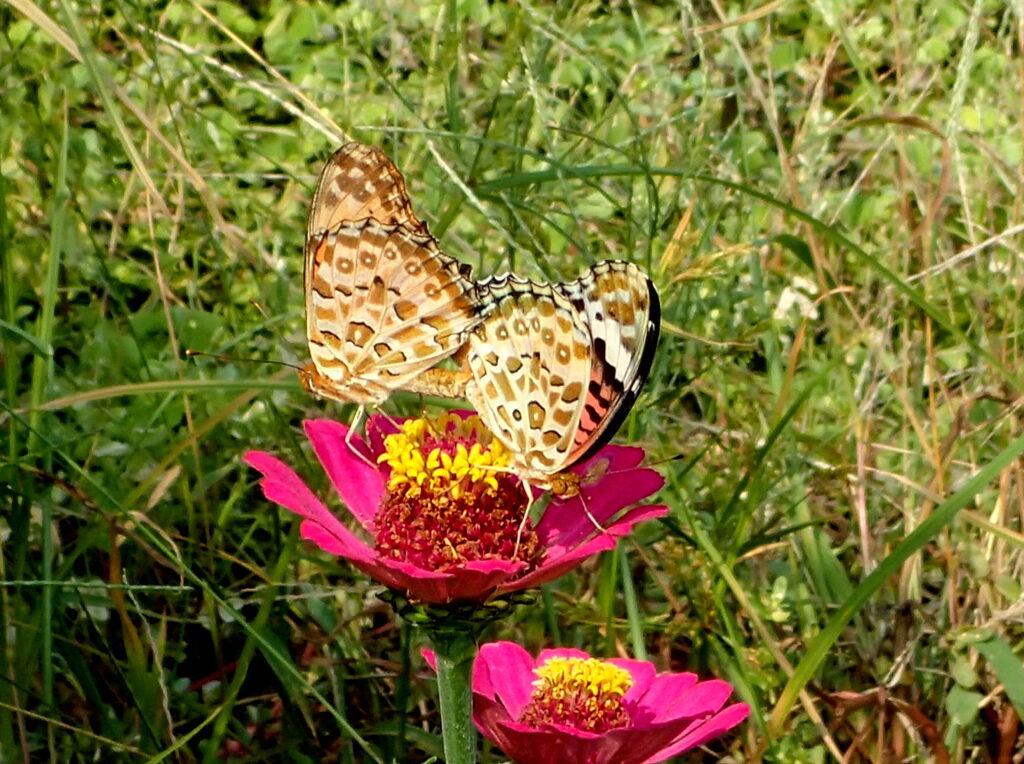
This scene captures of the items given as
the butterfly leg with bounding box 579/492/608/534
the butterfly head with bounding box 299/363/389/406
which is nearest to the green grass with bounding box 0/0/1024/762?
the butterfly head with bounding box 299/363/389/406

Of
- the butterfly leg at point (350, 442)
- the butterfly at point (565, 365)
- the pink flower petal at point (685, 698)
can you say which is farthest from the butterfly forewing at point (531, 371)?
the pink flower petal at point (685, 698)

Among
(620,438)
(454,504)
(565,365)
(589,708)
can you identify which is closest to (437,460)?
(454,504)

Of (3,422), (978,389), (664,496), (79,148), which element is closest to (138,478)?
(3,422)

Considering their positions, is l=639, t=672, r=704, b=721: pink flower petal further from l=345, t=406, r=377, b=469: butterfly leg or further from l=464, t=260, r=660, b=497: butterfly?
l=345, t=406, r=377, b=469: butterfly leg

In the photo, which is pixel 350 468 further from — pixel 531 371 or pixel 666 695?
pixel 666 695

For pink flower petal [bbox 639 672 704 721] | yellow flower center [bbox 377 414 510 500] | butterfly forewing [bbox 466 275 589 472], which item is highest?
butterfly forewing [bbox 466 275 589 472]

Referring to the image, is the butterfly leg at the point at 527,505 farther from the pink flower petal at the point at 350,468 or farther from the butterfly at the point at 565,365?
the pink flower petal at the point at 350,468
